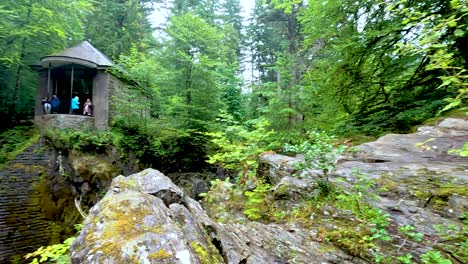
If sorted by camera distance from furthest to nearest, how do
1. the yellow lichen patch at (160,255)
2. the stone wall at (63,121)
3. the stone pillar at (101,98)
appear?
the stone pillar at (101,98), the stone wall at (63,121), the yellow lichen patch at (160,255)

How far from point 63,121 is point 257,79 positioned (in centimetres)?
1971

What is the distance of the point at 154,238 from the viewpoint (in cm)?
195

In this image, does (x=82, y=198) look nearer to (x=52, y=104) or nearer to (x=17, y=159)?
(x=17, y=159)

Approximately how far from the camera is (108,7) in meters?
21.8

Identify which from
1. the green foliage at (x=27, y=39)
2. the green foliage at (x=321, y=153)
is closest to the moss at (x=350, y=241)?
the green foliage at (x=321, y=153)

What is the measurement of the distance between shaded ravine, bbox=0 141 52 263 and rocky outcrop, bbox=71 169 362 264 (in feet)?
25.8

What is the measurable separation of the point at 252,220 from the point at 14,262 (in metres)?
7.92

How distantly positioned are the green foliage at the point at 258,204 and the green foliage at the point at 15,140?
10354mm

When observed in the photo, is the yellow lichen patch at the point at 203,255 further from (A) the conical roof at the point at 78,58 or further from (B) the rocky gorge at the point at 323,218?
(A) the conical roof at the point at 78,58

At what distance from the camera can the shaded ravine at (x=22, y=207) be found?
855 centimetres

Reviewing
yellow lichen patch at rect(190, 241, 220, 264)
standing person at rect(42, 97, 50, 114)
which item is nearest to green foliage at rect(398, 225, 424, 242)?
yellow lichen patch at rect(190, 241, 220, 264)

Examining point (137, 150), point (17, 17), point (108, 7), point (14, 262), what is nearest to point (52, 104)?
point (17, 17)

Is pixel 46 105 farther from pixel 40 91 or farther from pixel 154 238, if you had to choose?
pixel 154 238

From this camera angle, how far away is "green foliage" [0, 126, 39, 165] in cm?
1094
